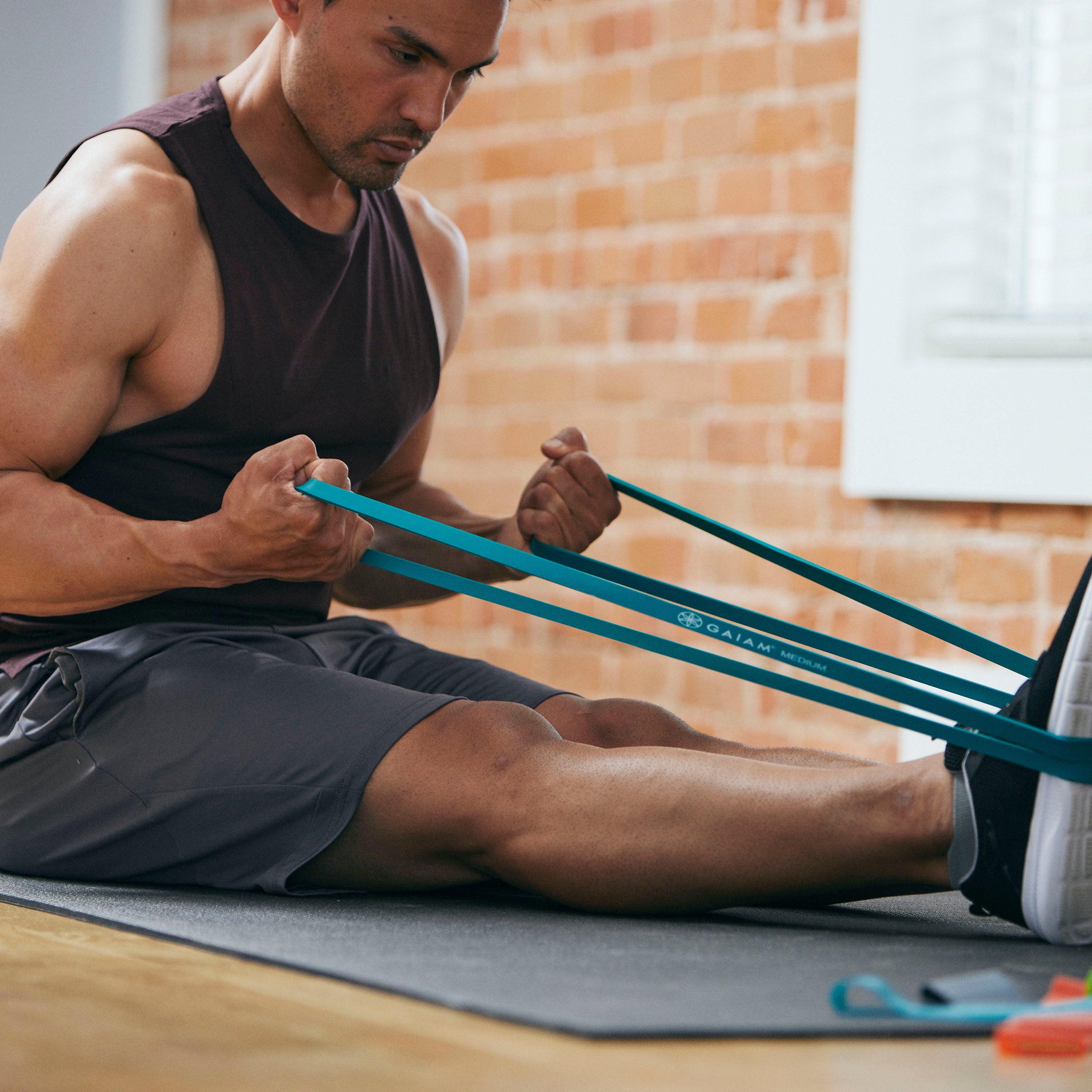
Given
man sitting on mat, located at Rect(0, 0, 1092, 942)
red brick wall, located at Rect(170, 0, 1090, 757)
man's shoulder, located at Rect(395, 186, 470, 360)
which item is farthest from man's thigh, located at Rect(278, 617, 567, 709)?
red brick wall, located at Rect(170, 0, 1090, 757)

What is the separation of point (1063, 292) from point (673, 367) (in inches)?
28.3

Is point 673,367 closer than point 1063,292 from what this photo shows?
No

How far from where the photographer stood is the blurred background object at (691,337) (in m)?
2.65

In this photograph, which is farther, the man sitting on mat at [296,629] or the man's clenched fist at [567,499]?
the man's clenched fist at [567,499]

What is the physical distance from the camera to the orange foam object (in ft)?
3.32

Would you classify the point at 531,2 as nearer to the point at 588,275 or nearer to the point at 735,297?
the point at 588,275

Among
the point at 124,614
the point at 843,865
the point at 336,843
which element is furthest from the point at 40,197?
the point at 843,865

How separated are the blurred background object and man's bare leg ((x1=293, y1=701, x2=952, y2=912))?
4.04 feet

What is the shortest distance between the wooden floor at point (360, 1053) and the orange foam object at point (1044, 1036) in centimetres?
1

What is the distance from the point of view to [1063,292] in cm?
254

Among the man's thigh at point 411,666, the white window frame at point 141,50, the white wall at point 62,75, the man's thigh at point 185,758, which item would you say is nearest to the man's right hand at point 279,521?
the man's thigh at point 185,758

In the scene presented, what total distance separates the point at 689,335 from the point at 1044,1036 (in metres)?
2.01

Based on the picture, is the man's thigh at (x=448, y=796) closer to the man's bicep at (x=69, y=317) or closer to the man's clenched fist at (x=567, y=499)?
the man's clenched fist at (x=567, y=499)

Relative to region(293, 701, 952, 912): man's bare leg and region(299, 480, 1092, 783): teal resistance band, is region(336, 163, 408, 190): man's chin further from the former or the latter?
region(293, 701, 952, 912): man's bare leg
